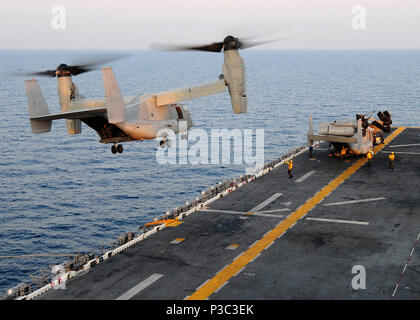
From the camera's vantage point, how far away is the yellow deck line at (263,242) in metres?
31.8

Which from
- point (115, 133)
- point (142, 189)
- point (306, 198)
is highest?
point (115, 133)

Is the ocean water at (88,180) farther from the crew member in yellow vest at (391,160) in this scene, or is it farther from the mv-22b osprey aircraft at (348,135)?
the crew member in yellow vest at (391,160)

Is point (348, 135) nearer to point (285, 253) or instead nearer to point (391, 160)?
point (391, 160)

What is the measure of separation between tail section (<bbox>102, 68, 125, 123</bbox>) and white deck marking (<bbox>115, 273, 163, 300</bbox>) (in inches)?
461

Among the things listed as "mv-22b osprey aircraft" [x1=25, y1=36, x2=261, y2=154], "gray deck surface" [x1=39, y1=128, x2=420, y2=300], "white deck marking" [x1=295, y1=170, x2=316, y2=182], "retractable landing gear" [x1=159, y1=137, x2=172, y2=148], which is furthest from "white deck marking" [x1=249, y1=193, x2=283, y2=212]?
"retractable landing gear" [x1=159, y1=137, x2=172, y2=148]

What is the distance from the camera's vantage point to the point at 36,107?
128 feet

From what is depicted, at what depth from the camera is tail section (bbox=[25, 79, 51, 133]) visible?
126 feet

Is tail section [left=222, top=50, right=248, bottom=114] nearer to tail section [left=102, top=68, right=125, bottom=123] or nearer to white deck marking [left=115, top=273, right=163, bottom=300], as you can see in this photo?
tail section [left=102, top=68, right=125, bottom=123]

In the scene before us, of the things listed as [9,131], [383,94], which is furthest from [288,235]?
[383,94]

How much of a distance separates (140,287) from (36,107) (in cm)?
1620

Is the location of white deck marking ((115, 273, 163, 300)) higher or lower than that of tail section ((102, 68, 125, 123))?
lower

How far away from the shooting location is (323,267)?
3444cm
